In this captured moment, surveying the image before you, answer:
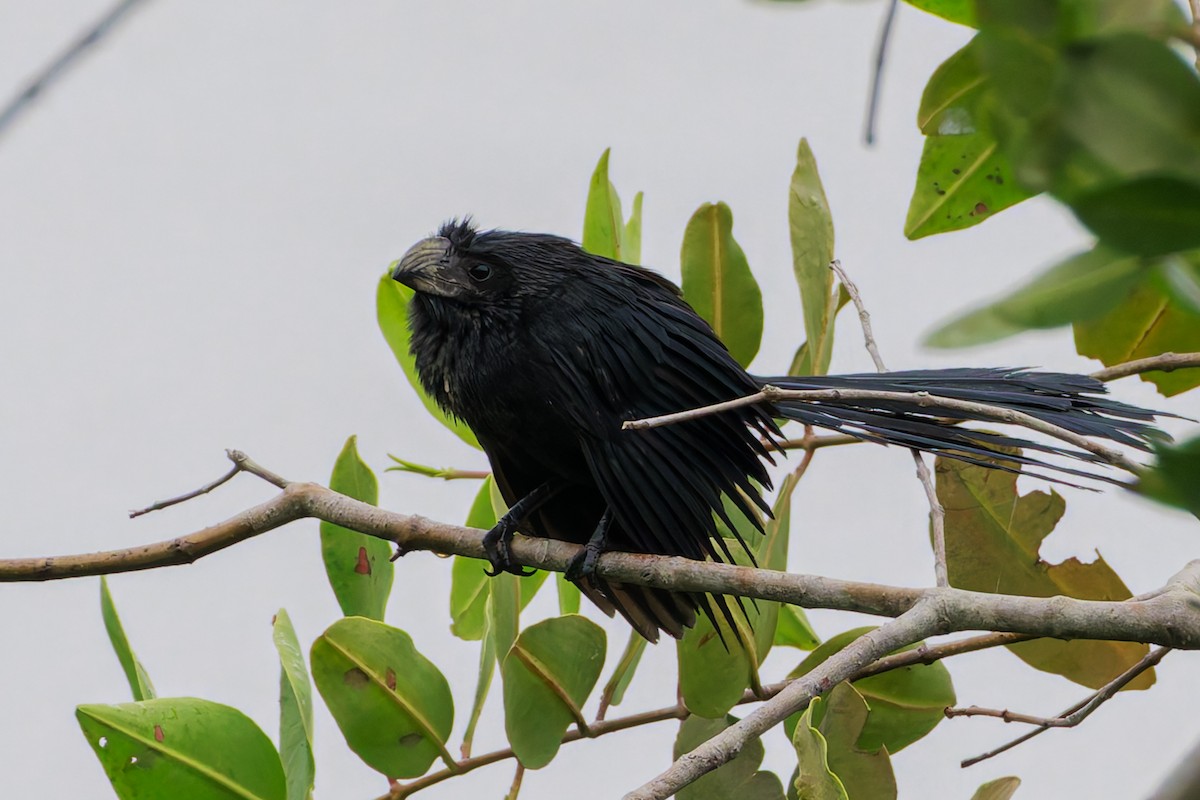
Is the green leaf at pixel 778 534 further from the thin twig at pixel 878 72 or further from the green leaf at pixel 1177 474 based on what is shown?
the green leaf at pixel 1177 474

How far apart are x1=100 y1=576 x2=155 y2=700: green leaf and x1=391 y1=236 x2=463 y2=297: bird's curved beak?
66 cm

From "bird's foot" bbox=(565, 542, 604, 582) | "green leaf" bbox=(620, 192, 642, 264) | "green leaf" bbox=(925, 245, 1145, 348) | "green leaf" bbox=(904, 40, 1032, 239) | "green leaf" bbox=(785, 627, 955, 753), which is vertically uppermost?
"green leaf" bbox=(620, 192, 642, 264)

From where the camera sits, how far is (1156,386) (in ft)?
5.77

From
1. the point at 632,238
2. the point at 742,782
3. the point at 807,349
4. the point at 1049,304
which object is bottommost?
the point at 742,782

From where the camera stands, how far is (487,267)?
1.87 meters

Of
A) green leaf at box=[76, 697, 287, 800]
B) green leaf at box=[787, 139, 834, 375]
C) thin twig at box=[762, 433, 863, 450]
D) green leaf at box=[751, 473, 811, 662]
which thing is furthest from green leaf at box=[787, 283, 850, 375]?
green leaf at box=[76, 697, 287, 800]

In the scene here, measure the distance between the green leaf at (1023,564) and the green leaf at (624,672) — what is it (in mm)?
456

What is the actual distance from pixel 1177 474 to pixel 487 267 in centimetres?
163

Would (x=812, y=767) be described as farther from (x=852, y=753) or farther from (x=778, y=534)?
(x=778, y=534)

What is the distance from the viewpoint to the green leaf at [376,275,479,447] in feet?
6.52

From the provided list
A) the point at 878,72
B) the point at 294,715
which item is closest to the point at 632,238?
the point at 294,715

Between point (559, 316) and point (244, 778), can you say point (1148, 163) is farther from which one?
point (559, 316)

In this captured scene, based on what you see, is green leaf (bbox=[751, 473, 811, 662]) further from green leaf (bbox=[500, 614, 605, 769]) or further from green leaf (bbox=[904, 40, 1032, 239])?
green leaf (bbox=[904, 40, 1032, 239])

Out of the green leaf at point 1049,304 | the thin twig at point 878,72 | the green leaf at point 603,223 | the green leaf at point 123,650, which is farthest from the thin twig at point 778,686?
the green leaf at point 1049,304
